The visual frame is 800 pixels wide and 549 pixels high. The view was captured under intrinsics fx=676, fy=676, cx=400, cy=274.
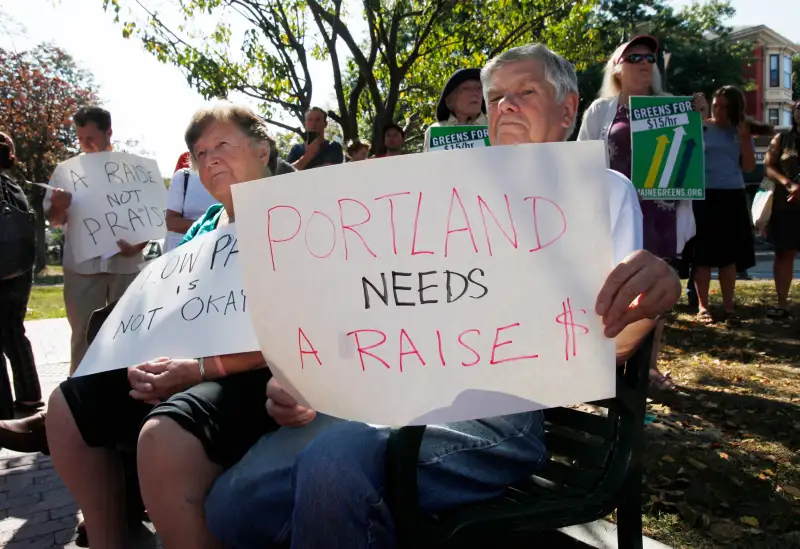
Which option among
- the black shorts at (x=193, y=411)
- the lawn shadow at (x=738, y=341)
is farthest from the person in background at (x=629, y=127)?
the black shorts at (x=193, y=411)

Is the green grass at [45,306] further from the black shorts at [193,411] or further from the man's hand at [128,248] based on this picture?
the black shorts at [193,411]

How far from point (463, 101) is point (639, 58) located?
42.1 inches

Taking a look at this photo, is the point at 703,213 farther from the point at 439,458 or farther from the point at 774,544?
the point at 439,458

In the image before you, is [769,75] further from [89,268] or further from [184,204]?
[89,268]

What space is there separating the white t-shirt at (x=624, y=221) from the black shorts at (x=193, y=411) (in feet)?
3.31

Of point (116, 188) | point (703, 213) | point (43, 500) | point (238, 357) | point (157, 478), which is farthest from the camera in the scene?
point (703, 213)

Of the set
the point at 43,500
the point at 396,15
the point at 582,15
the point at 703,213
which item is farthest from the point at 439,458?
the point at 582,15

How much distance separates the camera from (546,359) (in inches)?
52.1

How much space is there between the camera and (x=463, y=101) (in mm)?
4289

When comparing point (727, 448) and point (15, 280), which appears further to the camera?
point (15, 280)

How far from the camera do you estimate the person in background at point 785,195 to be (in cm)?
618

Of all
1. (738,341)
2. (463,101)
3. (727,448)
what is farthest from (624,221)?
(738,341)

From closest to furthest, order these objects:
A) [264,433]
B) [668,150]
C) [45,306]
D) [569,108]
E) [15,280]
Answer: [264,433]
[569,108]
[668,150]
[15,280]
[45,306]

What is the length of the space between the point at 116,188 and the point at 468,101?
2.22 meters
